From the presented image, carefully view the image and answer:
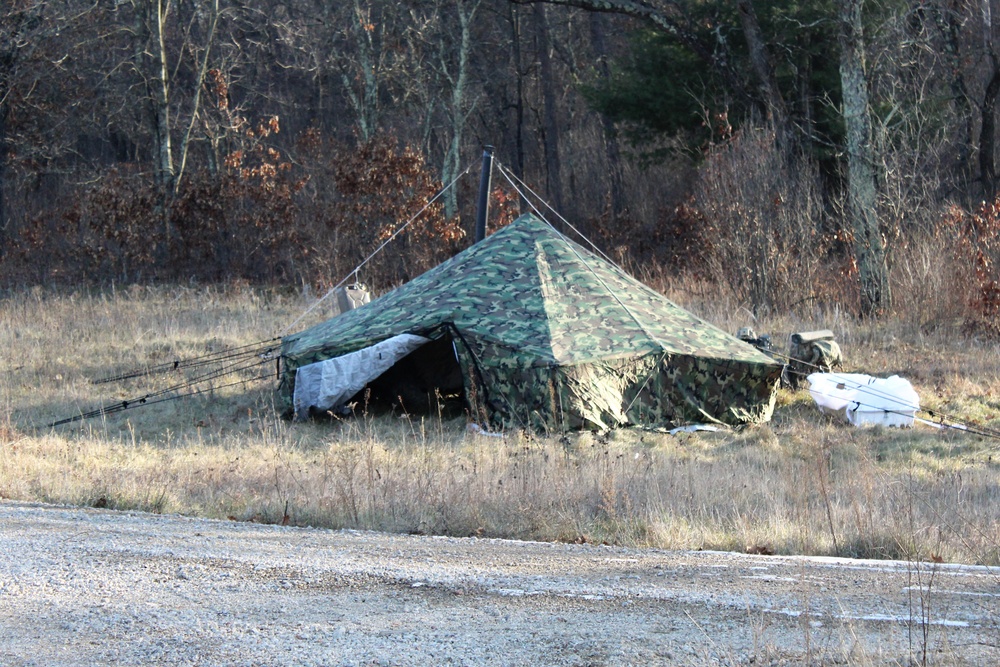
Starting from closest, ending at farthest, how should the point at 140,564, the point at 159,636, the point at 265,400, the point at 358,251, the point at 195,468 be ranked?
the point at 159,636 → the point at 140,564 → the point at 195,468 → the point at 265,400 → the point at 358,251

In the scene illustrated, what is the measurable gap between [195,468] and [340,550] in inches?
136

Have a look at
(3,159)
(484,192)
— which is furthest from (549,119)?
(484,192)

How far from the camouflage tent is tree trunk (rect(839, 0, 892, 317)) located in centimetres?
626

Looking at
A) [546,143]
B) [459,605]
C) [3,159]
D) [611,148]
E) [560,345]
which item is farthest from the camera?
[546,143]

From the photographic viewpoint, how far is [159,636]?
4.43m

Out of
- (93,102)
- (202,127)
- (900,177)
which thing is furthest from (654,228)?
(93,102)

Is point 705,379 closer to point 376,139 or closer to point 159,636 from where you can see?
point 159,636

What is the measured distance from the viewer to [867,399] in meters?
11.5

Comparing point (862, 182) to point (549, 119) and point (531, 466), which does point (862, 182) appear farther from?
point (549, 119)

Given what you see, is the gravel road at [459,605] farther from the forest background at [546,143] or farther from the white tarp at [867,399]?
the forest background at [546,143]

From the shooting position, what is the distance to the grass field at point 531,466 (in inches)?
274

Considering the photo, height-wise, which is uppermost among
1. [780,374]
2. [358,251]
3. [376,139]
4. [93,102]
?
[93,102]

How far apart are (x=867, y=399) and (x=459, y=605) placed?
7.74 m

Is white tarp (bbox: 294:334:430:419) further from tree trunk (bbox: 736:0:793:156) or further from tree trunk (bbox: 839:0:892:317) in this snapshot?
tree trunk (bbox: 736:0:793:156)
